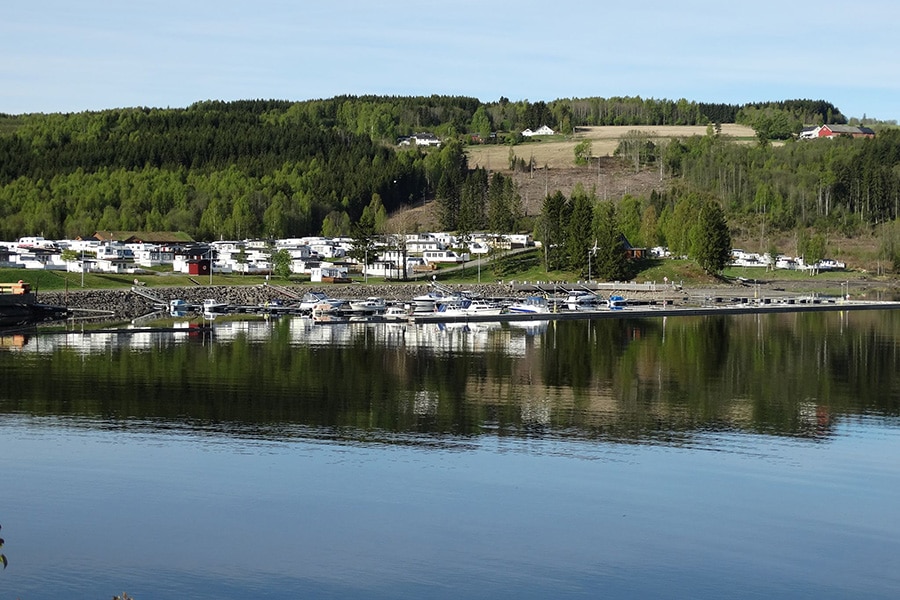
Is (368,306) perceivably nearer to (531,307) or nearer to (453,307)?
(453,307)

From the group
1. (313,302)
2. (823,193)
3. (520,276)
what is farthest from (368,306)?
(823,193)

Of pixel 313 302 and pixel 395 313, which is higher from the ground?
pixel 313 302

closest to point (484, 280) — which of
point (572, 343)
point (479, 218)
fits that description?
point (479, 218)

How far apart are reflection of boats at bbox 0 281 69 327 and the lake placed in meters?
31.5

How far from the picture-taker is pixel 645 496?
31875 mm

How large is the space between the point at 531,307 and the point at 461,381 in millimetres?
49771

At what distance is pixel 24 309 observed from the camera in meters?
93.4

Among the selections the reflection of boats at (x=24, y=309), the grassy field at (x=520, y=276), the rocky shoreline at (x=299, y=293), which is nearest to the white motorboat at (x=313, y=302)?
the rocky shoreline at (x=299, y=293)

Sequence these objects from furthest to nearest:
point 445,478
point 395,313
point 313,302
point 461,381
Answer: point 313,302
point 395,313
point 461,381
point 445,478

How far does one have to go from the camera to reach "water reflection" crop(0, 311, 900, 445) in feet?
142

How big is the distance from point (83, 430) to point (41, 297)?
2541 inches

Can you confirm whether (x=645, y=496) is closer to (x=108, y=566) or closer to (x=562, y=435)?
(x=562, y=435)

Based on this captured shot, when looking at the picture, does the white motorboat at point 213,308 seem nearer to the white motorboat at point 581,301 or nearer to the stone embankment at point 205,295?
the stone embankment at point 205,295

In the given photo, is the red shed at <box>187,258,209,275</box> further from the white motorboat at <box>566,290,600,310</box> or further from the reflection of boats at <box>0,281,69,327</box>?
the white motorboat at <box>566,290,600,310</box>
